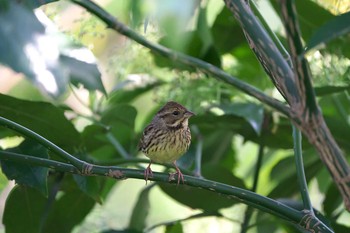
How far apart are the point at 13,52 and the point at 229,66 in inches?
70.7

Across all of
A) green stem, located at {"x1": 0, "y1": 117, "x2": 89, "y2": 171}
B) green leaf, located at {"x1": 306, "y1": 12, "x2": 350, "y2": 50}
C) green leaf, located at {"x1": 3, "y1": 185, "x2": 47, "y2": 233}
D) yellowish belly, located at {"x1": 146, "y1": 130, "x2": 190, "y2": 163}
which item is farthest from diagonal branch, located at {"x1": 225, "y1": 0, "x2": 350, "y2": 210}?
yellowish belly, located at {"x1": 146, "y1": 130, "x2": 190, "y2": 163}

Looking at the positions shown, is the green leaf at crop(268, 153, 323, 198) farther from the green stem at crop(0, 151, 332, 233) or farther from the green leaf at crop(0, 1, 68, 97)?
the green leaf at crop(0, 1, 68, 97)

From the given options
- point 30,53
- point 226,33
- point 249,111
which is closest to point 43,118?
point 249,111

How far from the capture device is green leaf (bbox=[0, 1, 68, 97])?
620mm

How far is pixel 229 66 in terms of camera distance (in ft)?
7.84

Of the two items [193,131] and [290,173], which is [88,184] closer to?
[193,131]

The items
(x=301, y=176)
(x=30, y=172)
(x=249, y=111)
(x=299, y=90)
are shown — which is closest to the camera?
(x=299, y=90)

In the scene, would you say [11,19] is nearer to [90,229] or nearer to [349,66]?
[349,66]

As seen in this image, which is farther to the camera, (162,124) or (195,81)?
(162,124)

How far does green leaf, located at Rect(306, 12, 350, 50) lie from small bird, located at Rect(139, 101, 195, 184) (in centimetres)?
112

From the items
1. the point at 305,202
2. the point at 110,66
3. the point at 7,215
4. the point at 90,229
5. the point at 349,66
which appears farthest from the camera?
the point at 90,229

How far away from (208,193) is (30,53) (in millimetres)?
1518

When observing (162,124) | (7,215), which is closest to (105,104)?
(162,124)

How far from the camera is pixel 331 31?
3.10 feet
